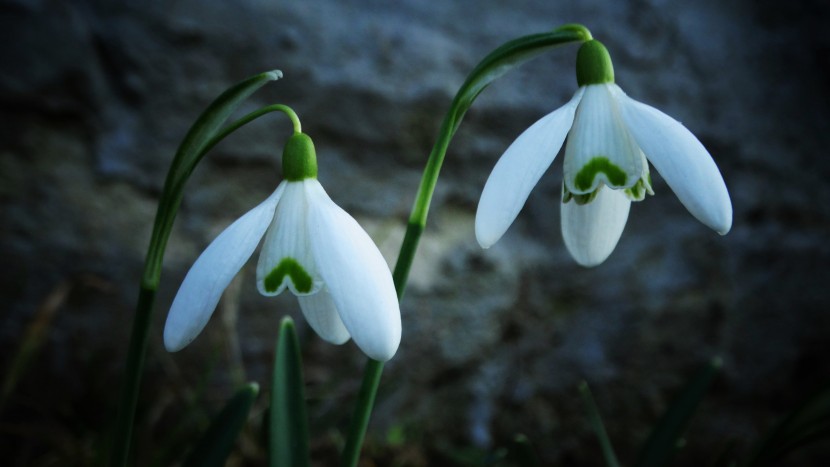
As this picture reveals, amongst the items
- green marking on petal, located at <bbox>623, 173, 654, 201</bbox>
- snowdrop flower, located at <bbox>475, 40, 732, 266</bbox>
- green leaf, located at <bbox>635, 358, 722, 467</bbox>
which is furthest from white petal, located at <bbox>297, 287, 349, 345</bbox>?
green leaf, located at <bbox>635, 358, 722, 467</bbox>

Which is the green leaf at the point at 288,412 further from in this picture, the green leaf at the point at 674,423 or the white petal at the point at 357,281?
the green leaf at the point at 674,423

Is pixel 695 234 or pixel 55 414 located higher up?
pixel 695 234

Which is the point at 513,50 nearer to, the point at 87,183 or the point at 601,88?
the point at 601,88

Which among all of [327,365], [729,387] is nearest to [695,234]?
[729,387]

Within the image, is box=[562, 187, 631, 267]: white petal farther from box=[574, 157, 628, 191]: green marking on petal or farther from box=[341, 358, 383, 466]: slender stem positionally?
A: box=[341, 358, 383, 466]: slender stem

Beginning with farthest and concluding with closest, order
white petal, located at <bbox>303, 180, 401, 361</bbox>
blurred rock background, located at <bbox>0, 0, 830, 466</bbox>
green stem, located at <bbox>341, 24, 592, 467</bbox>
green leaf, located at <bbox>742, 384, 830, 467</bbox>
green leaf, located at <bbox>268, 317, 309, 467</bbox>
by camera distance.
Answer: blurred rock background, located at <bbox>0, 0, 830, 466</bbox>
green leaf, located at <bbox>742, 384, 830, 467</bbox>
green leaf, located at <bbox>268, 317, 309, 467</bbox>
green stem, located at <bbox>341, 24, 592, 467</bbox>
white petal, located at <bbox>303, 180, 401, 361</bbox>

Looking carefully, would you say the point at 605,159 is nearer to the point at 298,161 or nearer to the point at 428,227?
the point at 298,161
